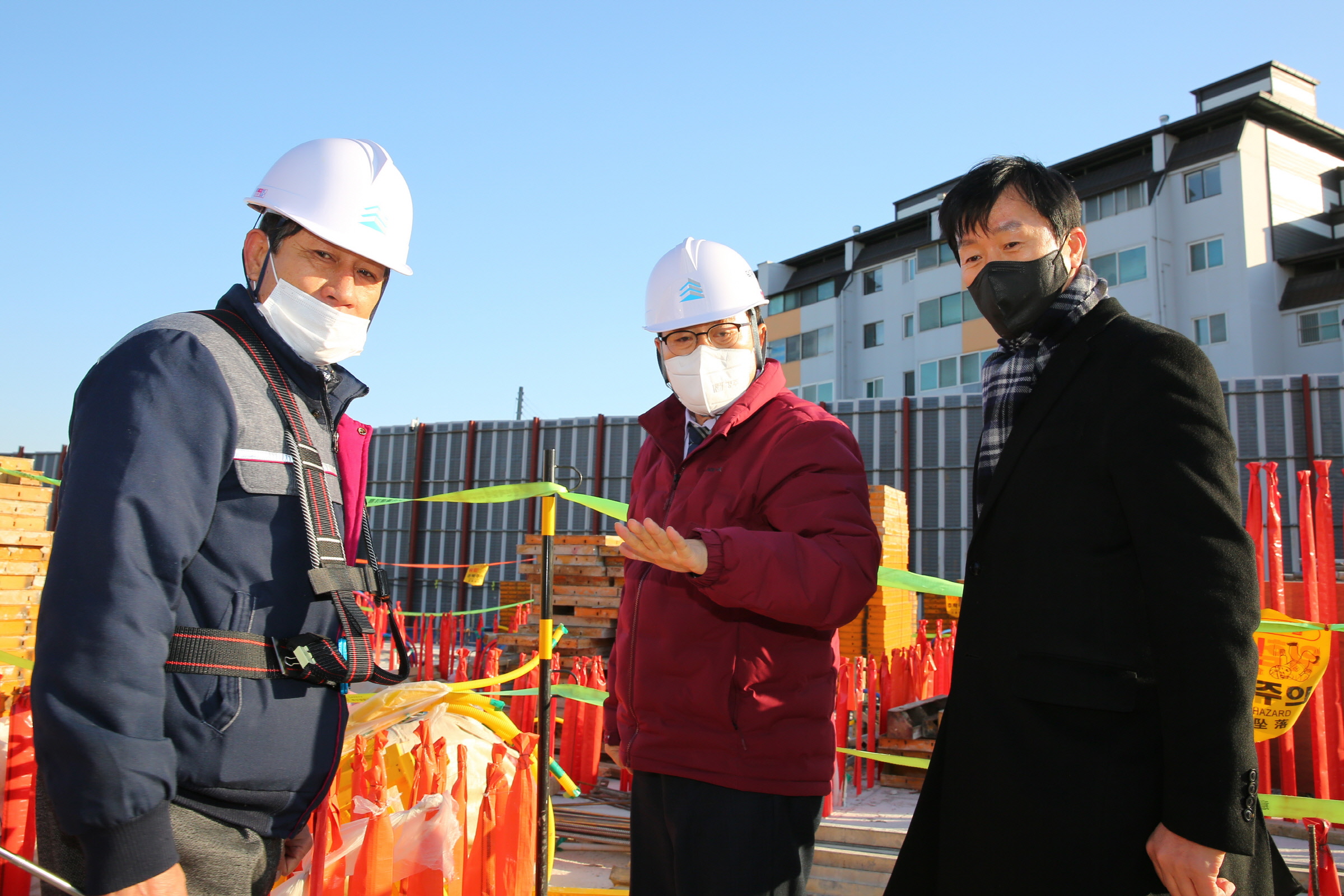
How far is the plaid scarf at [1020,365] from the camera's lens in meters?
2.10

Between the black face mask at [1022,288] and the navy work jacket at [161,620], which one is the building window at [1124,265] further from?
the navy work jacket at [161,620]

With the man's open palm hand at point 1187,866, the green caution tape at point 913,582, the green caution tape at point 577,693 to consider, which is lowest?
the green caution tape at point 577,693

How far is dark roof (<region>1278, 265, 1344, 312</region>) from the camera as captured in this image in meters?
24.0

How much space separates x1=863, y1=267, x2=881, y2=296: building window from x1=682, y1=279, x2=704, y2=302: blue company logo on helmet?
109ft

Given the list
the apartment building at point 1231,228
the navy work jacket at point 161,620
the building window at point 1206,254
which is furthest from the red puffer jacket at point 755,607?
the building window at point 1206,254

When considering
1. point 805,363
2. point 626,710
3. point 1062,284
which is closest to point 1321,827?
point 1062,284

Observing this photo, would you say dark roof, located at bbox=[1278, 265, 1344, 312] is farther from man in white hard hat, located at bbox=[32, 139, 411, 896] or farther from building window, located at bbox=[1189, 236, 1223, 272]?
man in white hard hat, located at bbox=[32, 139, 411, 896]

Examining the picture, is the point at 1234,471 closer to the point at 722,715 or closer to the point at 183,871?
the point at 722,715

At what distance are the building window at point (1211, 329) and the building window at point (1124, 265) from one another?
2120 mm

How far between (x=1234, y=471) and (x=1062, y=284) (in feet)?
2.13

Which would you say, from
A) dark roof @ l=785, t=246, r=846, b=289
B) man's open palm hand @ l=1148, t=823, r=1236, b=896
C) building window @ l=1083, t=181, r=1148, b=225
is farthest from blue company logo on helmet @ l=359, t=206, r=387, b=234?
dark roof @ l=785, t=246, r=846, b=289

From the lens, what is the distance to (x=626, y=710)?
2.58 m

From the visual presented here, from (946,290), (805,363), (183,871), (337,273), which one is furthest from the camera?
(805,363)

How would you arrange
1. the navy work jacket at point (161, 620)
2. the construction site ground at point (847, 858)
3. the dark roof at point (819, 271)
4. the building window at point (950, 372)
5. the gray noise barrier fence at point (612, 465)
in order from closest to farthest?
the navy work jacket at point (161, 620) < the construction site ground at point (847, 858) < the gray noise barrier fence at point (612, 465) < the building window at point (950, 372) < the dark roof at point (819, 271)
